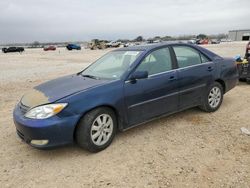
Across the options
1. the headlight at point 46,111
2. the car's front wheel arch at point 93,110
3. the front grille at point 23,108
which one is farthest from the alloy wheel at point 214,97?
the front grille at point 23,108

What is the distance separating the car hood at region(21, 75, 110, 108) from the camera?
10.9ft

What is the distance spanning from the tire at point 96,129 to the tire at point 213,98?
2157 mm

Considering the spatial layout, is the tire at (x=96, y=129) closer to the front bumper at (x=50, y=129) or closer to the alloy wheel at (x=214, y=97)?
the front bumper at (x=50, y=129)

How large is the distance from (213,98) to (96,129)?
274cm

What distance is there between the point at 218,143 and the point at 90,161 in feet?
6.38

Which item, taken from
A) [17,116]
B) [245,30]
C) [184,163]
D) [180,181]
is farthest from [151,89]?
[245,30]

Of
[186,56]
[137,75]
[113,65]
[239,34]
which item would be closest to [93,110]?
[137,75]

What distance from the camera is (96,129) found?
341cm

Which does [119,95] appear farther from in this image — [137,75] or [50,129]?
[50,129]

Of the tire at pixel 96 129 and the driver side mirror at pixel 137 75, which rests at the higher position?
the driver side mirror at pixel 137 75

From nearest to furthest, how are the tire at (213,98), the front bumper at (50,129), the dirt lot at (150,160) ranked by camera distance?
the dirt lot at (150,160)
the front bumper at (50,129)
the tire at (213,98)

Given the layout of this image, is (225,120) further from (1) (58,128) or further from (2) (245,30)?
(2) (245,30)

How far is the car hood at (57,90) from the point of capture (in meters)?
3.33

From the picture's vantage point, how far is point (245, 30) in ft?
329
